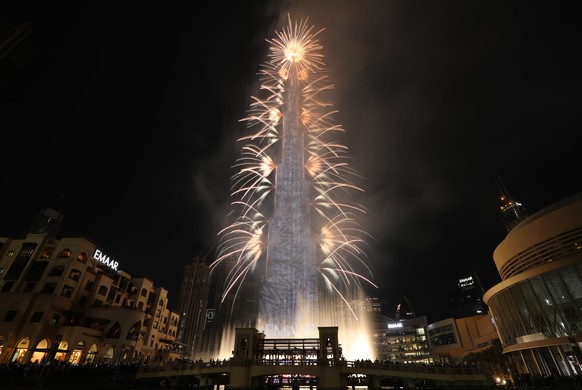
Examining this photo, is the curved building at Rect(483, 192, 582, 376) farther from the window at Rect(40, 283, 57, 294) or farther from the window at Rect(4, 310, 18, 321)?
the window at Rect(4, 310, 18, 321)

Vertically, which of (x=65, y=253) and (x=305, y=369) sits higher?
(x=65, y=253)

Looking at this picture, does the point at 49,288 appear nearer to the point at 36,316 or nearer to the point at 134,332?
the point at 36,316

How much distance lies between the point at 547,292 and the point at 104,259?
3167 inches

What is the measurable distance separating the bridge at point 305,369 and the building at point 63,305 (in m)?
13.8

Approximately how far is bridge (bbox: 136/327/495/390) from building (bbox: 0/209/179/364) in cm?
1380

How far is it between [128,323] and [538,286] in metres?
68.5

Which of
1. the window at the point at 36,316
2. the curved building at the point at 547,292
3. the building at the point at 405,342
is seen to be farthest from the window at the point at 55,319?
the building at the point at 405,342

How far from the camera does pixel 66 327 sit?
5288 centimetres

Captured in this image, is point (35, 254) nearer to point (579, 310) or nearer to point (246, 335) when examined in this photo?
point (246, 335)

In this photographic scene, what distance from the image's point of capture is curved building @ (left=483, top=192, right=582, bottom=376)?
35438 mm

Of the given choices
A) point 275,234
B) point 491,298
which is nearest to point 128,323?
point 275,234

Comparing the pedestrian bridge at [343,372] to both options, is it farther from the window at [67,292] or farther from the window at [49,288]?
the window at [49,288]

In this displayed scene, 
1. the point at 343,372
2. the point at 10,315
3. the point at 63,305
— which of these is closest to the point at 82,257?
the point at 63,305

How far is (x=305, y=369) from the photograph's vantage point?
1475 inches
